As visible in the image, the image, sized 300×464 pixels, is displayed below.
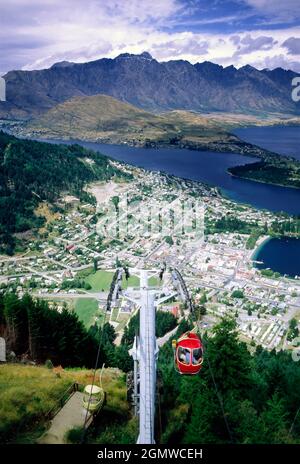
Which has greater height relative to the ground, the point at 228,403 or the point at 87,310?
the point at 228,403

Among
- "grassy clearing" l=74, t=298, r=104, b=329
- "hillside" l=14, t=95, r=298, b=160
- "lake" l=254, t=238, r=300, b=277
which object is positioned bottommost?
"lake" l=254, t=238, r=300, b=277

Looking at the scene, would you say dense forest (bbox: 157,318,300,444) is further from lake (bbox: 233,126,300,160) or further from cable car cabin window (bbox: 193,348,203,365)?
lake (bbox: 233,126,300,160)

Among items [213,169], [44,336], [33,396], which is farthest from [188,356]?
[213,169]

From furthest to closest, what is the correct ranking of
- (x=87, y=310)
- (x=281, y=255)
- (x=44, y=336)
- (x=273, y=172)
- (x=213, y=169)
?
(x=213, y=169), (x=273, y=172), (x=281, y=255), (x=87, y=310), (x=44, y=336)

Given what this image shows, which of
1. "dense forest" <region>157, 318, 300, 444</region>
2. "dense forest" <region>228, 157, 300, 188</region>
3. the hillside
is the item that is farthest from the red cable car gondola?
the hillside

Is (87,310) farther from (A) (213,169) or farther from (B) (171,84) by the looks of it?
(B) (171,84)

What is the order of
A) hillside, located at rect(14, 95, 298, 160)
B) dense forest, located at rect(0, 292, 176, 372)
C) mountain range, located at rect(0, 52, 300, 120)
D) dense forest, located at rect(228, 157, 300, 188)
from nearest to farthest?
dense forest, located at rect(0, 292, 176, 372) < dense forest, located at rect(228, 157, 300, 188) < hillside, located at rect(14, 95, 298, 160) < mountain range, located at rect(0, 52, 300, 120)
